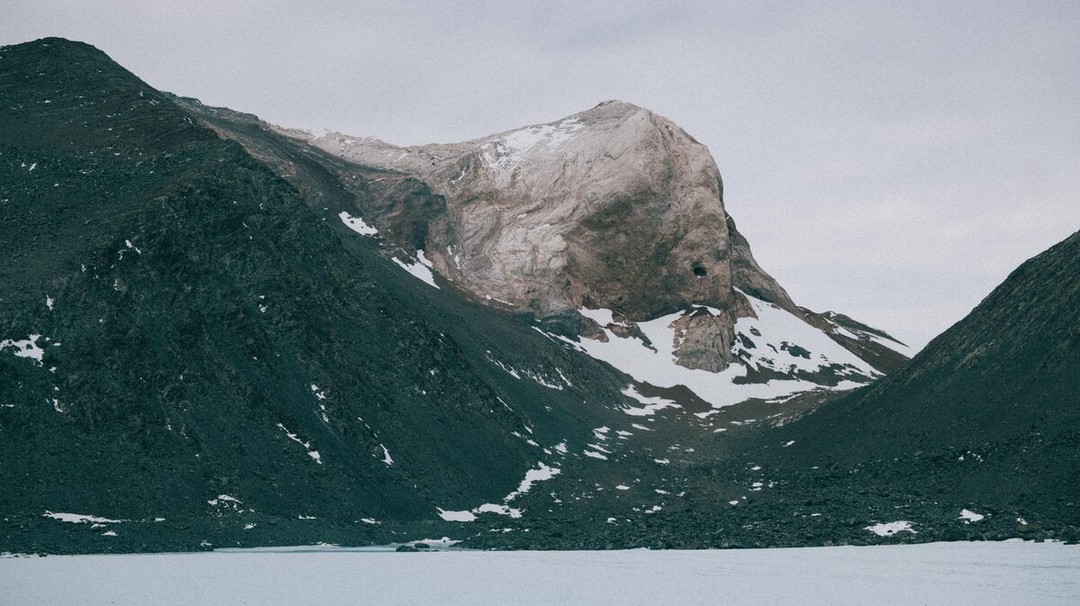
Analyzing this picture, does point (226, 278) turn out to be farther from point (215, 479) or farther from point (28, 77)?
point (28, 77)

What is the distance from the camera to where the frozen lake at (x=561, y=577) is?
4066cm

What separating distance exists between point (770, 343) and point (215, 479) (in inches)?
5167

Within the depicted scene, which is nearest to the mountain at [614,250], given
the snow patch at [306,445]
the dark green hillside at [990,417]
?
the dark green hillside at [990,417]

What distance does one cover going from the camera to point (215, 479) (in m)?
65.6

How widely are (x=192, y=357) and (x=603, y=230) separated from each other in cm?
10976

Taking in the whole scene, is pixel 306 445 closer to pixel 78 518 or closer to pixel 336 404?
pixel 336 404

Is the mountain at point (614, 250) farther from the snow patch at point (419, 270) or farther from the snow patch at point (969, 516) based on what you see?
the snow patch at point (969, 516)

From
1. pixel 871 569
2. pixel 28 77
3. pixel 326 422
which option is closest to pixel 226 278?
pixel 326 422

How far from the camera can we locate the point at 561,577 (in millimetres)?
50031

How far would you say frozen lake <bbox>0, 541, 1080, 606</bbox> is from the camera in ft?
133

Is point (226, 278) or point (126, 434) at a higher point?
point (226, 278)

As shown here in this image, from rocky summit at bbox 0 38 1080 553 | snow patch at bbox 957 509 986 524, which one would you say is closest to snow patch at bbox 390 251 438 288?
rocky summit at bbox 0 38 1080 553

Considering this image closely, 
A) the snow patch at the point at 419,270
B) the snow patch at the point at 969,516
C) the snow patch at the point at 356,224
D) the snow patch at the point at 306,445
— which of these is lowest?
the snow patch at the point at 969,516

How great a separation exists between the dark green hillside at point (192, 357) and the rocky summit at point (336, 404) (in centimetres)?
24
